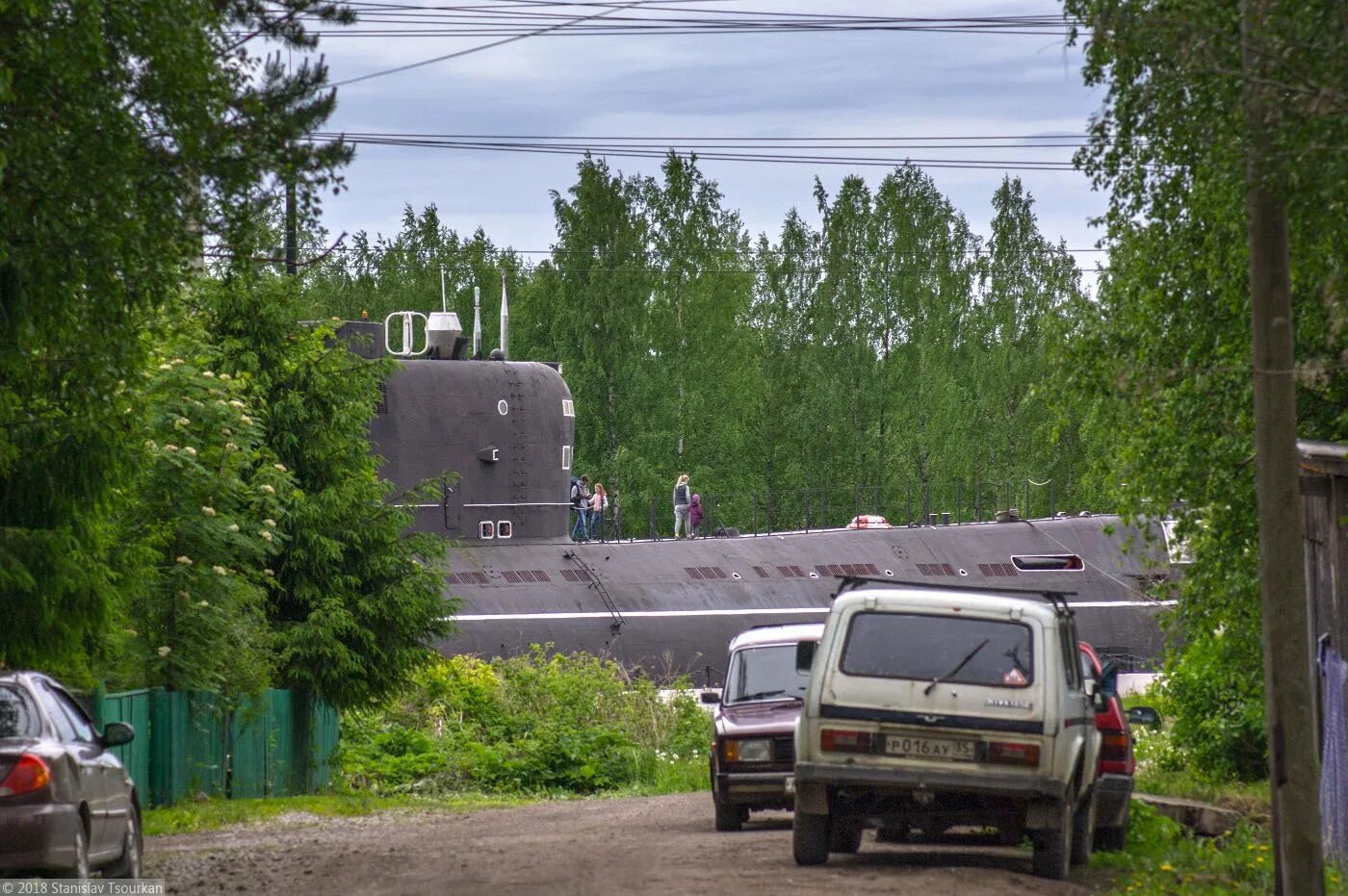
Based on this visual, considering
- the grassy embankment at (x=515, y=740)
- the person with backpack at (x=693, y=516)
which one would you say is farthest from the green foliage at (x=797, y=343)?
the grassy embankment at (x=515, y=740)

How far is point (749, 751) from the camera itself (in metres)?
15.2

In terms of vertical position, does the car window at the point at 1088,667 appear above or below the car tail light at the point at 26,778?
below

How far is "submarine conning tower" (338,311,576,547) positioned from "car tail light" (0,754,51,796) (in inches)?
832

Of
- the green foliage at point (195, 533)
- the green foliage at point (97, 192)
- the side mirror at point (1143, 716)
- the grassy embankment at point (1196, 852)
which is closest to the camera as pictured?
the green foliage at point (97, 192)

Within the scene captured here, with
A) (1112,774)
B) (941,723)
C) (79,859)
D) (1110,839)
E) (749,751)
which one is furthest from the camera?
(749,751)

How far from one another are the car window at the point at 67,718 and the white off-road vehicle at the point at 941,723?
4507 millimetres

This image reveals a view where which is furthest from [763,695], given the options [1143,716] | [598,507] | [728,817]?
[598,507]

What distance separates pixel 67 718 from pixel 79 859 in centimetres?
154

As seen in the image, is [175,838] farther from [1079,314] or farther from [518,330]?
[518,330]

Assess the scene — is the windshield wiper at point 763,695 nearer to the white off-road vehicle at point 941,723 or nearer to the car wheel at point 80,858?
the white off-road vehicle at point 941,723

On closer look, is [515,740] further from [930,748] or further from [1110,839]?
[930,748]

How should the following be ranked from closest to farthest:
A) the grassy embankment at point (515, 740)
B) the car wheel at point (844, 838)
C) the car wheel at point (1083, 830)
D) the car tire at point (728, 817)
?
the car wheel at point (844, 838) → the car wheel at point (1083, 830) → the car tire at point (728, 817) → the grassy embankment at point (515, 740)

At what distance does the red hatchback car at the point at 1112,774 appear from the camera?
559 inches

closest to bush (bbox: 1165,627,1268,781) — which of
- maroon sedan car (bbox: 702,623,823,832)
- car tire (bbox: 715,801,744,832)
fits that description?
maroon sedan car (bbox: 702,623,823,832)
